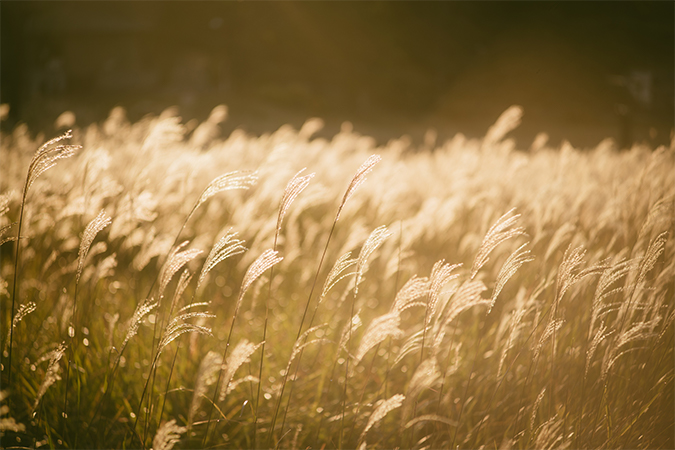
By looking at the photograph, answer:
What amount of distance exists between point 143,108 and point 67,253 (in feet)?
48.5

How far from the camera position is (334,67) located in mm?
17969

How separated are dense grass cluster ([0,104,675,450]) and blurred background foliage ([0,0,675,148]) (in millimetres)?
7627

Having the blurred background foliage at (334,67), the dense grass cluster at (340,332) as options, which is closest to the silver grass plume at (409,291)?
the dense grass cluster at (340,332)

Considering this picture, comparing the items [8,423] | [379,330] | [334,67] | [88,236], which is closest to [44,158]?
[88,236]

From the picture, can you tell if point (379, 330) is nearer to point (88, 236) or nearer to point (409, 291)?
point (409, 291)

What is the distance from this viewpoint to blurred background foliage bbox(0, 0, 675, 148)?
32.1 ft

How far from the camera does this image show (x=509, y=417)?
1.76 m

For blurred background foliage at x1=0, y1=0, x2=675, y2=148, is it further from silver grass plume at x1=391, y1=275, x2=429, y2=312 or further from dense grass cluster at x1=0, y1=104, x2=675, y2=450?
silver grass plume at x1=391, y1=275, x2=429, y2=312

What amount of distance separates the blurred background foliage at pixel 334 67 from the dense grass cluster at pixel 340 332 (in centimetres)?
763

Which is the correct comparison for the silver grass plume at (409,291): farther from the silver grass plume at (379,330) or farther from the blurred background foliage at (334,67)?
the blurred background foliage at (334,67)

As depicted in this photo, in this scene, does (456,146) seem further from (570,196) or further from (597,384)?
(597,384)

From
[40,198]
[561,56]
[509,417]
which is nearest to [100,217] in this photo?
[40,198]

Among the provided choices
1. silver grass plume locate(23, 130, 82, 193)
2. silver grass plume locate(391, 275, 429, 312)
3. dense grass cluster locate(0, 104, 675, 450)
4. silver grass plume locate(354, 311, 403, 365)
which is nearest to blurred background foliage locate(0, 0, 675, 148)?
dense grass cluster locate(0, 104, 675, 450)

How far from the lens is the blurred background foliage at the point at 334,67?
9.78m
